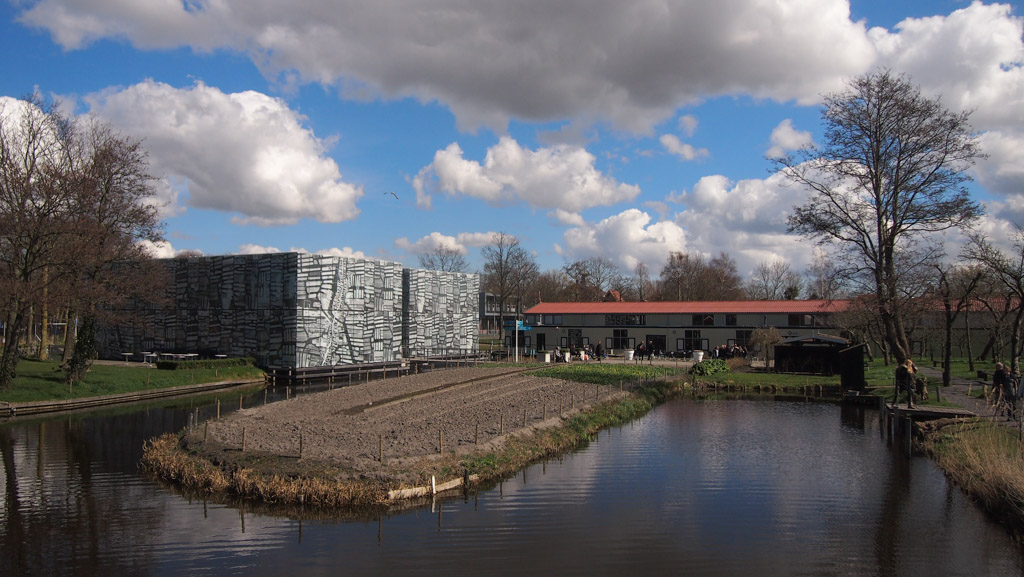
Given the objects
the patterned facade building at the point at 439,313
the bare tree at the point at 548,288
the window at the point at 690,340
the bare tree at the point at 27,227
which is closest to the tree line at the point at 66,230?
the bare tree at the point at 27,227

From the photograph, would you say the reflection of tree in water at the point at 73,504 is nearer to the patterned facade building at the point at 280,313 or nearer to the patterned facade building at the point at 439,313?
the patterned facade building at the point at 280,313

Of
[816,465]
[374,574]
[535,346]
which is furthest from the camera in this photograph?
[535,346]

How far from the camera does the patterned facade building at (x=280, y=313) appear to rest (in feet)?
144

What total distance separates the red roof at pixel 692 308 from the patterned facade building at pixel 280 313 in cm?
1430

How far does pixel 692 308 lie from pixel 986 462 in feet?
138

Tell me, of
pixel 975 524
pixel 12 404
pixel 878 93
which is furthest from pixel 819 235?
pixel 12 404

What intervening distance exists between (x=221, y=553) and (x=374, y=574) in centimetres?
293

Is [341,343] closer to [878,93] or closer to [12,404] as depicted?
[12,404]

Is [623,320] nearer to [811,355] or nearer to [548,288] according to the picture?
[811,355]

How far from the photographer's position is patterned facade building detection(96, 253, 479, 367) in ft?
144

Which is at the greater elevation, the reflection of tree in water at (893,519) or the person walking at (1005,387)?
the person walking at (1005,387)

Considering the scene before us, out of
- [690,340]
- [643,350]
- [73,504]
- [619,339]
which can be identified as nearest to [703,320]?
[690,340]

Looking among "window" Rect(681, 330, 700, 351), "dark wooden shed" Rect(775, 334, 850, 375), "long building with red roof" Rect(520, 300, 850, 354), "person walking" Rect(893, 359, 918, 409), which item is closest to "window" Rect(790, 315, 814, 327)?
"long building with red roof" Rect(520, 300, 850, 354)

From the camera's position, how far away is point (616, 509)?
1409 centimetres
